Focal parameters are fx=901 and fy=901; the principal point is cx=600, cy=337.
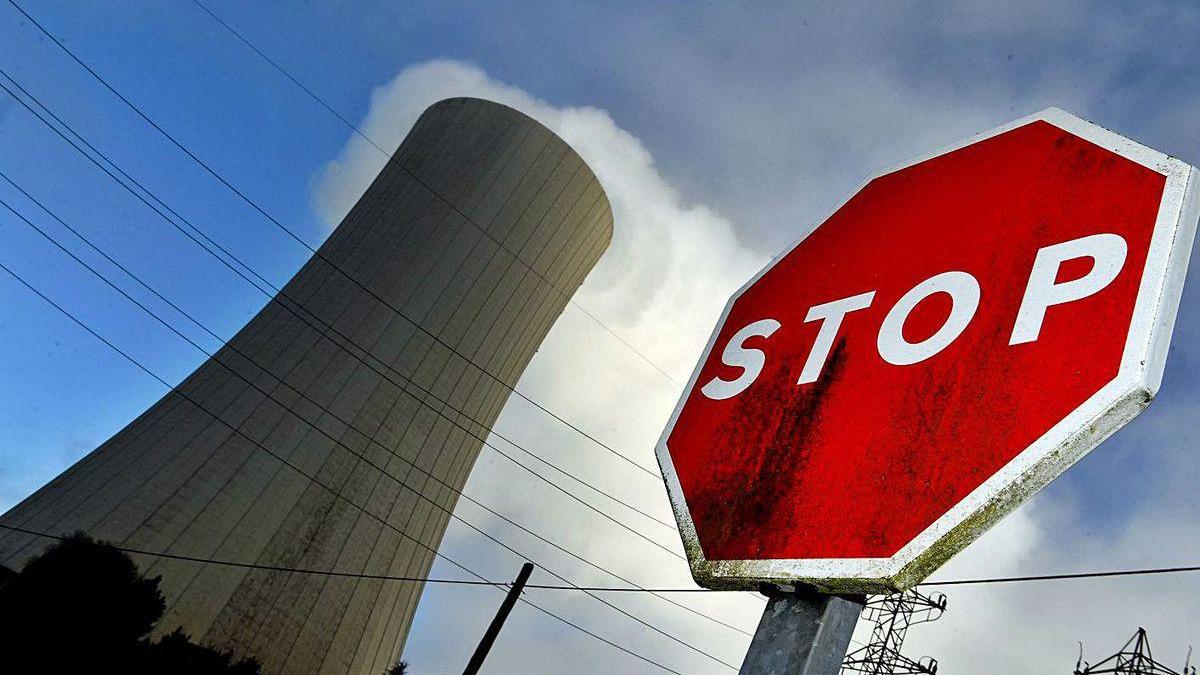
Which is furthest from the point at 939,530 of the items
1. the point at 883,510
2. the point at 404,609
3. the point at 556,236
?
the point at 556,236

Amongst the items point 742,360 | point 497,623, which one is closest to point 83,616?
point 497,623

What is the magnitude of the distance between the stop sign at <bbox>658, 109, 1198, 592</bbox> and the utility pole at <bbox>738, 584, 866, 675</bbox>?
0.03 meters

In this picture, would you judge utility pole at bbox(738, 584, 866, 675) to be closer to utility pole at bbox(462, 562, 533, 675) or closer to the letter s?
the letter s

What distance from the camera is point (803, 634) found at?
92 centimetres

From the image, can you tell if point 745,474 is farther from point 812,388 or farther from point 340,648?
point 340,648

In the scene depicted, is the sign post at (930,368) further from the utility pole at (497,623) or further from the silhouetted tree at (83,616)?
the silhouetted tree at (83,616)

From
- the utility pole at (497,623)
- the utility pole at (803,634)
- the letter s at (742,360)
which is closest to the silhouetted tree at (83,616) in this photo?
the utility pole at (497,623)

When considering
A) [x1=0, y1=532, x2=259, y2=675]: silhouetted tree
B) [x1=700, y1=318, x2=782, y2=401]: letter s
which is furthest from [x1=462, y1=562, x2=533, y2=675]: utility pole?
[x1=700, y1=318, x2=782, y2=401]: letter s

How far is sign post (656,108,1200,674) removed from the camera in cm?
89

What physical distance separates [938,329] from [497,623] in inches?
283

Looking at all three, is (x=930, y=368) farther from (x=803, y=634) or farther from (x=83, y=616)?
(x=83, y=616)

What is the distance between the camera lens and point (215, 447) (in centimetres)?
1090

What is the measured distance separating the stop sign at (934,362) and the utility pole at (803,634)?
3cm

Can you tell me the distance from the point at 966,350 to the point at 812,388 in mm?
217
